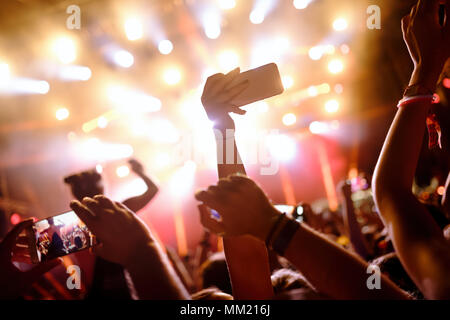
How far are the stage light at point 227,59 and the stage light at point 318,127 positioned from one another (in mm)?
3072

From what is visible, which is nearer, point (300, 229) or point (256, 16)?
point (300, 229)

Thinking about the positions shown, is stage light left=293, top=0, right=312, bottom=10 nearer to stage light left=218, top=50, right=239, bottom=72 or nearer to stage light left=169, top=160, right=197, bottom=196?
stage light left=218, top=50, right=239, bottom=72

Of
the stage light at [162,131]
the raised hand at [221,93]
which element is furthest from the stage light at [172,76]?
the raised hand at [221,93]

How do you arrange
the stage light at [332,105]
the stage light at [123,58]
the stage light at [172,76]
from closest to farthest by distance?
1. the stage light at [123,58]
2. the stage light at [172,76]
3. the stage light at [332,105]

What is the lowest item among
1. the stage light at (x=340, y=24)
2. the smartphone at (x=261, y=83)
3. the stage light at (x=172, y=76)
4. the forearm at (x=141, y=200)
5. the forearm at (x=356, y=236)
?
the forearm at (x=356, y=236)

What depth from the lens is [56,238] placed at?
1.17 metres

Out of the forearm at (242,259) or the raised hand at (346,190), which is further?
the raised hand at (346,190)

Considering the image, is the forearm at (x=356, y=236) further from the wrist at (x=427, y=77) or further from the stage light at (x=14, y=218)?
the stage light at (x=14, y=218)

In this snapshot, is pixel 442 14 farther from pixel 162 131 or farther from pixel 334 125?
pixel 334 125

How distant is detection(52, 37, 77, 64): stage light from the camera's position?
4.08 m

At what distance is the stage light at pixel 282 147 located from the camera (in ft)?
25.9

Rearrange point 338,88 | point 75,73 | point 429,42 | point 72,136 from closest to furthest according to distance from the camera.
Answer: point 429,42 → point 75,73 → point 72,136 → point 338,88

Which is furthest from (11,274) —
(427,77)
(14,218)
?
(14,218)

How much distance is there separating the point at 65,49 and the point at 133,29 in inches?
39.0
